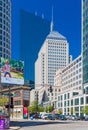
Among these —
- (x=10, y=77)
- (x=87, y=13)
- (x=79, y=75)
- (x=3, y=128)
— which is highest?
(x=87, y=13)

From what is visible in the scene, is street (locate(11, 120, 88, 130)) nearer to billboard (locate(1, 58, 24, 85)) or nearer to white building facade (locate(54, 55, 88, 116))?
billboard (locate(1, 58, 24, 85))

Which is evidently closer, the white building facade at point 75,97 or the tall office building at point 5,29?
the tall office building at point 5,29

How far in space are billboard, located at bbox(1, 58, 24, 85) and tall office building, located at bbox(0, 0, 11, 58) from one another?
200ft

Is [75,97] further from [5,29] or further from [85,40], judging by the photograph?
[5,29]

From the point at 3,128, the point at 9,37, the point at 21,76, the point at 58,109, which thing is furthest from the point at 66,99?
the point at 3,128

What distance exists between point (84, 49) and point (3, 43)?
4909 centimetres

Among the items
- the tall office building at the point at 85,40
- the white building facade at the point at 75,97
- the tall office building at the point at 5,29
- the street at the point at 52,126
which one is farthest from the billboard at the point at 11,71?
the tall office building at the point at 85,40

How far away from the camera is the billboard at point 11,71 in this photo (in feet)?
179

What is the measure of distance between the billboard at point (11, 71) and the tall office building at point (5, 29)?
61.0 metres

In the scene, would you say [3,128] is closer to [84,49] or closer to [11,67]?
[11,67]

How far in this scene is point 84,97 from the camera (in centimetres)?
14988

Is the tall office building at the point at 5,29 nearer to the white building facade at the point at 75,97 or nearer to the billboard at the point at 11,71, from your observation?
the white building facade at the point at 75,97

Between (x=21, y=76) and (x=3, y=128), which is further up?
(x=21, y=76)

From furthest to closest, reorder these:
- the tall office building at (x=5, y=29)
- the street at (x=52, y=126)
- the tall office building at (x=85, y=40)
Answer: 1. the tall office building at (x=85, y=40)
2. the tall office building at (x=5, y=29)
3. the street at (x=52, y=126)
